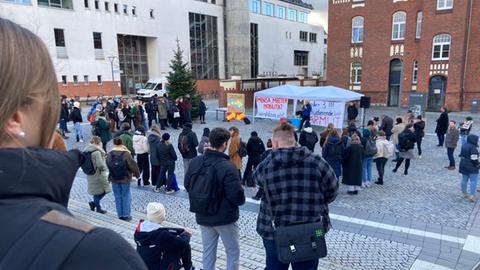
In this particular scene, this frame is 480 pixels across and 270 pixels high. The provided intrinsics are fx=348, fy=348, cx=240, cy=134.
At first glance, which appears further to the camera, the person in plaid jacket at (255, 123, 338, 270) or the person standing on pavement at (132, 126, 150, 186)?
the person standing on pavement at (132, 126, 150, 186)

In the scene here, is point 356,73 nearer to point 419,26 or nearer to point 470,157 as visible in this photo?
point 419,26

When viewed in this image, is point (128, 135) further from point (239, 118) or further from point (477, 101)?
point (477, 101)

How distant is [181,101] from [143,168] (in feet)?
34.6

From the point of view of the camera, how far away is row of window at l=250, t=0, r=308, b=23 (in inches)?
2211

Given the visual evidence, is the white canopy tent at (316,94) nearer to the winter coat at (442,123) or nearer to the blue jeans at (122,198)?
the winter coat at (442,123)

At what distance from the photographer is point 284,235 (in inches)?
131

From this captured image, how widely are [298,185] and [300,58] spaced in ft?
229

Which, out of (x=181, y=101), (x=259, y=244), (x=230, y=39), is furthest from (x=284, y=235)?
(x=230, y=39)

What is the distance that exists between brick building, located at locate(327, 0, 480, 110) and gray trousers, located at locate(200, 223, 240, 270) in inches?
1009

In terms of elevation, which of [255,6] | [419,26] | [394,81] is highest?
[255,6]

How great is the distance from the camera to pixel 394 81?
3184 cm

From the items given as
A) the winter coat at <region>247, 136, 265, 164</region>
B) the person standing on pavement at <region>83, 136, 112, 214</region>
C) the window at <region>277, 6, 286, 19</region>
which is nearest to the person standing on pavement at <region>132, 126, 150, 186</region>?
the person standing on pavement at <region>83, 136, 112, 214</region>

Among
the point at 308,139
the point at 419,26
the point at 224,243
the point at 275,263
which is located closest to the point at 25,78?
the point at 275,263

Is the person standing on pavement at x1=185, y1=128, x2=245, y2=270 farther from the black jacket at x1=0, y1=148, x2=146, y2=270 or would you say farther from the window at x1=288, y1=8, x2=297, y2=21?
the window at x1=288, y1=8, x2=297, y2=21
